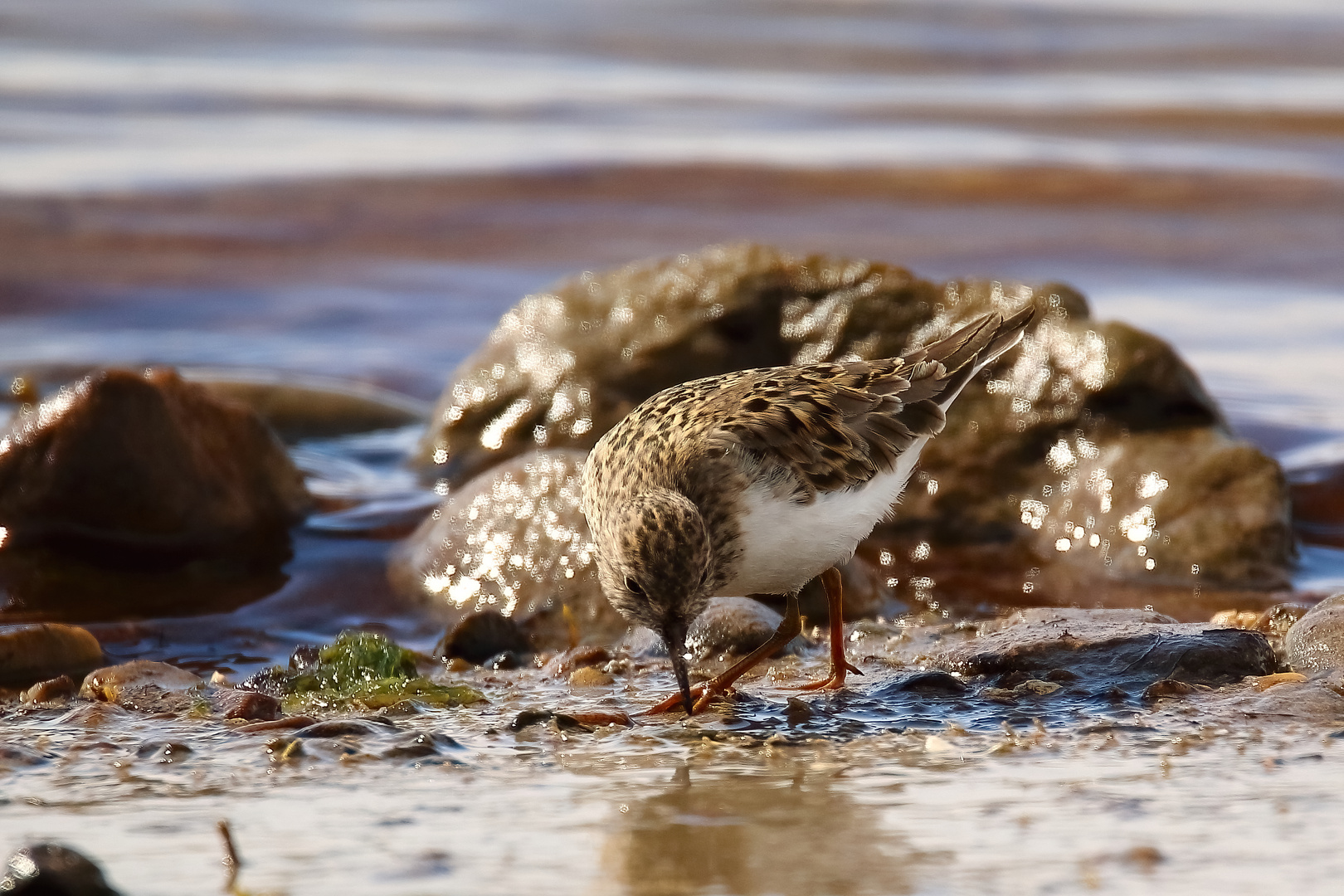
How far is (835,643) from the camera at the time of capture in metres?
4.82

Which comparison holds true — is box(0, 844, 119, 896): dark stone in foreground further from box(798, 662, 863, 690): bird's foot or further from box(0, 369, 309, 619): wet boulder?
box(0, 369, 309, 619): wet boulder

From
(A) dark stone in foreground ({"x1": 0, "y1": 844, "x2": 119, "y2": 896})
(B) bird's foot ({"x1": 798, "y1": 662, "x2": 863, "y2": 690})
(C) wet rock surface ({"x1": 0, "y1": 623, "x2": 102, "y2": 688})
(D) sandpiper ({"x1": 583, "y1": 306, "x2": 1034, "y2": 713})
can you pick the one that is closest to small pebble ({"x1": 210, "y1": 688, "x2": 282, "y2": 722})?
(C) wet rock surface ({"x1": 0, "y1": 623, "x2": 102, "y2": 688})

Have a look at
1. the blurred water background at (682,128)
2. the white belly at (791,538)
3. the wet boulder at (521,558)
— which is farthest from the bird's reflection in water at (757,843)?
the blurred water background at (682,128)

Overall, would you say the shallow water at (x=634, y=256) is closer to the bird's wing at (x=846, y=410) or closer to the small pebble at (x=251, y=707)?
the small pebble at (x=251, y=707)

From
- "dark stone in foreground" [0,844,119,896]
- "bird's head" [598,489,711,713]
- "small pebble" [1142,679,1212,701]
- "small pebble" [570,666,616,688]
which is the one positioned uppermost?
"bird's head" [598,489,711,713]

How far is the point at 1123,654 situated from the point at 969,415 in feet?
8.82

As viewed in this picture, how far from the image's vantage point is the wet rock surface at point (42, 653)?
4.98m

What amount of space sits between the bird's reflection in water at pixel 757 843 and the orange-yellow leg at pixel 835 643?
36.7 inches

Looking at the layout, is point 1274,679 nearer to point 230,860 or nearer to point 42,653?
point 230,860

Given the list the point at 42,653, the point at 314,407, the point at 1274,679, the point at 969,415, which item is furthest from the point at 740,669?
the point at 314,407

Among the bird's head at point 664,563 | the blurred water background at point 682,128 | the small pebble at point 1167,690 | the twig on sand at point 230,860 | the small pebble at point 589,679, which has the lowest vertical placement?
the small pebble at point 589,679

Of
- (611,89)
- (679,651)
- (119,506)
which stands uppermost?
(611,89)

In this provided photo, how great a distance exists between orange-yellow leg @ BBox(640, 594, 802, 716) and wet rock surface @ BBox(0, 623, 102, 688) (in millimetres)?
1992

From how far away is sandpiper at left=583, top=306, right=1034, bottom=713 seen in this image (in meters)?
4.21
